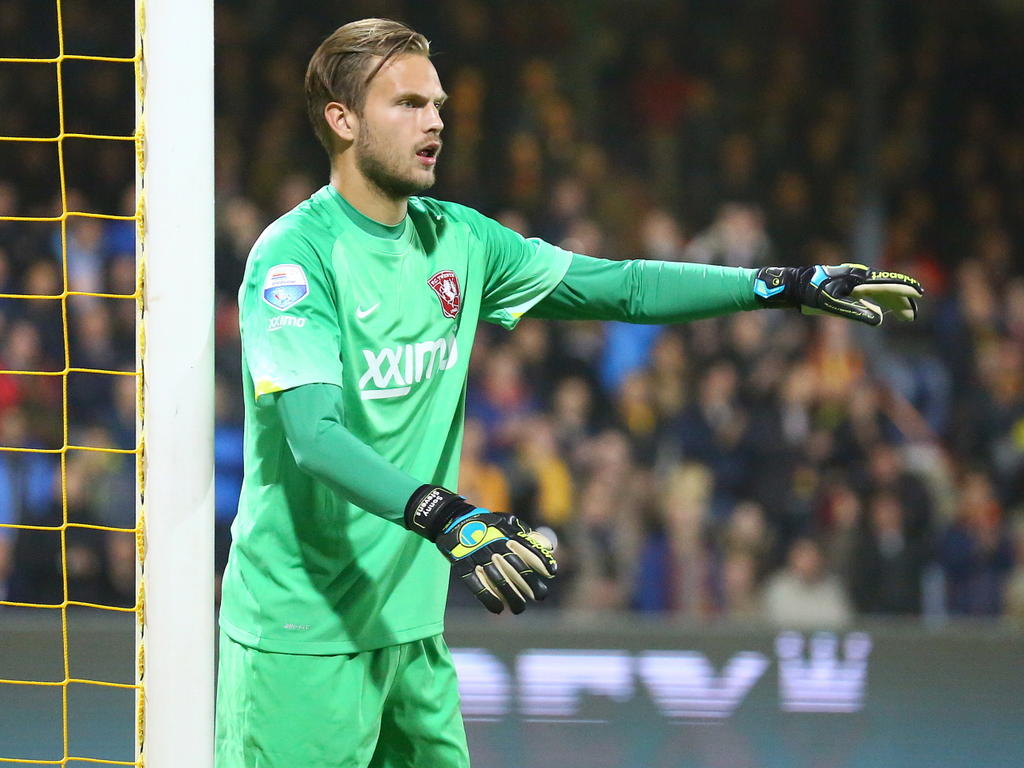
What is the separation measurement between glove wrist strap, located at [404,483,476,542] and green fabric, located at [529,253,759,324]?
74cm

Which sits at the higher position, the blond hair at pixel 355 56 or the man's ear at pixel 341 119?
the blond hair at pixel 355 56

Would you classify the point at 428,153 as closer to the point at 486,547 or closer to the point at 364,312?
the point at 364,312

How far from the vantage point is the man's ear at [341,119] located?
240 cm

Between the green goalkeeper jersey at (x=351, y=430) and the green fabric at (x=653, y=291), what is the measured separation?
0.31m

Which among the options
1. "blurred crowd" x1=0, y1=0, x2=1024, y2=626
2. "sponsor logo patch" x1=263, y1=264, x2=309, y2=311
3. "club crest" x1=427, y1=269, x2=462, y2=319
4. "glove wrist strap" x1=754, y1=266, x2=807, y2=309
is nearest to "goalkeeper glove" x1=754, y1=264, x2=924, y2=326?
"glove wrist strap" x1=754, y1=266, x2=807, y2=309

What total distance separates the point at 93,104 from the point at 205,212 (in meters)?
6.05

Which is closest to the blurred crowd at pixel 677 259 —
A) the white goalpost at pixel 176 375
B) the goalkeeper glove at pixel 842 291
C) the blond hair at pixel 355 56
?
the goalkeeper glove at pixel 842 291

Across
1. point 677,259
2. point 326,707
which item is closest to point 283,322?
point 326,707

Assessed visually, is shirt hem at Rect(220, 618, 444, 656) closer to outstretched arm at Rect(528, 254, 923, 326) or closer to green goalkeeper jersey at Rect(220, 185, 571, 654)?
green goalkeeper jersey at Rect(220, 185, 571, 654)

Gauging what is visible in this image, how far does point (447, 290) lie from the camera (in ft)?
8.27

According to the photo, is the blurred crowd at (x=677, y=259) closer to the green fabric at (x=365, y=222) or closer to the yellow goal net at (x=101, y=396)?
the yellow goal net at (x=101, y=396)

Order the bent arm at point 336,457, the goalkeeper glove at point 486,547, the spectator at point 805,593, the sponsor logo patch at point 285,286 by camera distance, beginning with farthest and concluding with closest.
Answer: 1. the spectator at point 805,593
2. the sponsor logo patch at point 285,286
3. the bent arm at point 336,457
4. the goalkeeper glove at point 486,547

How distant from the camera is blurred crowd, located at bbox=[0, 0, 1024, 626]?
6695 mm

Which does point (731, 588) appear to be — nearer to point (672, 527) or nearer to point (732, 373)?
point (672, 527)
